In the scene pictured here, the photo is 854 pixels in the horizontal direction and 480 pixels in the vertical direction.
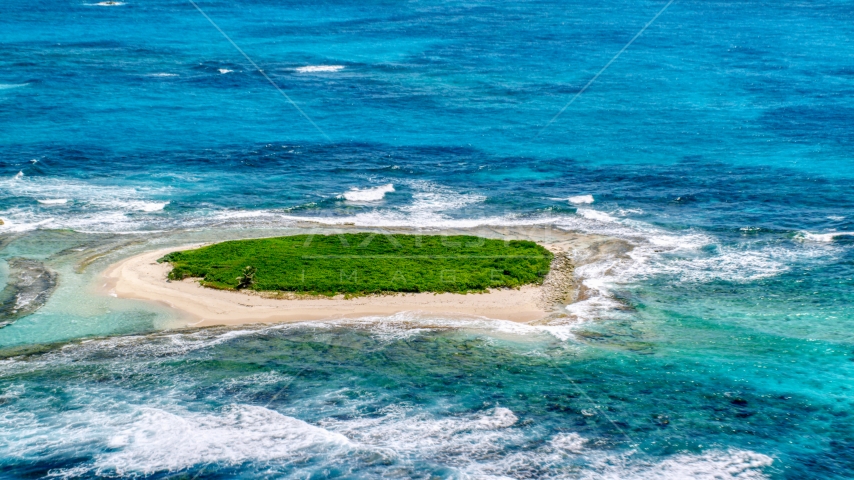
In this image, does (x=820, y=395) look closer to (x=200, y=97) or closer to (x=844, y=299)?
(x=844, y=299)

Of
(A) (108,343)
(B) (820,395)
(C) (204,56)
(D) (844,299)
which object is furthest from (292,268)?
(C) (204,56)

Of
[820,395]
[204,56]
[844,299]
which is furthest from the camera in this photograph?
[204,56]

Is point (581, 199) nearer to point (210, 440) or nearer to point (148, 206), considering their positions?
point (148, 206)

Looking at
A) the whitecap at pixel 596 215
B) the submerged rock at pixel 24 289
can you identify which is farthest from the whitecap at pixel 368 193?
the submerged rock at pixel 24 289

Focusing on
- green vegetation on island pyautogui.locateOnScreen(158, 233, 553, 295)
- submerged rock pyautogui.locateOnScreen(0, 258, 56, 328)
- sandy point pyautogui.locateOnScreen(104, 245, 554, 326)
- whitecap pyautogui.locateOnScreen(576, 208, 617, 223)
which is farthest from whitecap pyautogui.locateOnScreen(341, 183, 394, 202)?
submerged rock pyautogui.locateOnScreen(0, 258, 56, 328)

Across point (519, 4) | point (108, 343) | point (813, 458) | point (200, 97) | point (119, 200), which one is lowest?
point (813, 458)

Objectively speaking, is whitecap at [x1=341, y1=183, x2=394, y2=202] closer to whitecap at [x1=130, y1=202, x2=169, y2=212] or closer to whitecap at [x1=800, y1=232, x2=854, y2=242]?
whitecap at [x1=130, y1=202, x2=169, y2=212]
